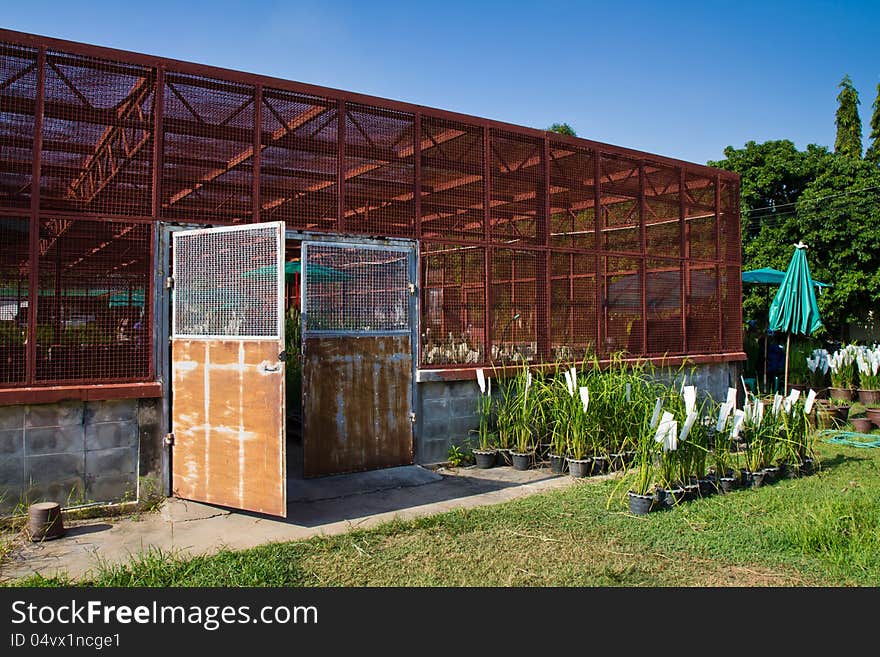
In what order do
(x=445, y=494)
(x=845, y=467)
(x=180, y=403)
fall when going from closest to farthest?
(x=180, y=403)
(x=445, y=494)
(x=845, y=467)

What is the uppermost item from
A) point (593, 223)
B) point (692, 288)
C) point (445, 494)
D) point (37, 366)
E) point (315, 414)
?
point (593, 223)

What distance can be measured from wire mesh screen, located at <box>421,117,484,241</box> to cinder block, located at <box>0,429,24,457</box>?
169 inches

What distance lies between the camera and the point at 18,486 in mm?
5254

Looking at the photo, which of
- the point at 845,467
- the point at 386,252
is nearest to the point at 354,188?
the point at 386,252

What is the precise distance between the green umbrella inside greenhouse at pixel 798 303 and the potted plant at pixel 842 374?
1.47 m

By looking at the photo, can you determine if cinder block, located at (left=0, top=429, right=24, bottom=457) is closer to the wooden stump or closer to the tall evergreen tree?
the wooden stump

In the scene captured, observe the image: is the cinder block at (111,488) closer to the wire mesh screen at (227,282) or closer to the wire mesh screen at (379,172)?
the wire mesh screen at (227,282)

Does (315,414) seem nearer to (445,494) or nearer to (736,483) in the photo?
(445,494)

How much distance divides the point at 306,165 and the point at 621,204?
5.01 m

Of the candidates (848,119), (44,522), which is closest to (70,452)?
(44,522)

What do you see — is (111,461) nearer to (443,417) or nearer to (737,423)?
(443,417)

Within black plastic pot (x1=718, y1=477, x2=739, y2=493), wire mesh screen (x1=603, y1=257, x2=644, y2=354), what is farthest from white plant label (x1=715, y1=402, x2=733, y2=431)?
wire mesh screen (x1=603, y1=257, x2=644, y2=354)

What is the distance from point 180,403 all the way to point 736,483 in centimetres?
509

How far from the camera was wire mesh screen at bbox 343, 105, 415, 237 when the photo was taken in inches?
276
